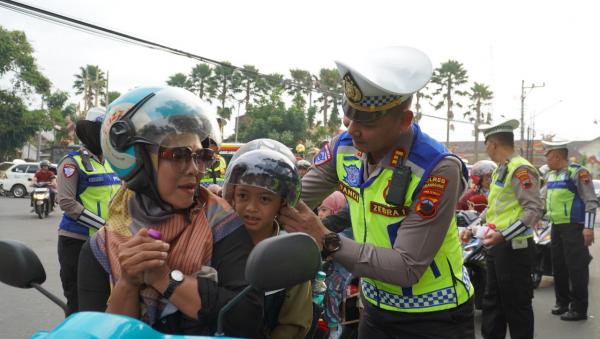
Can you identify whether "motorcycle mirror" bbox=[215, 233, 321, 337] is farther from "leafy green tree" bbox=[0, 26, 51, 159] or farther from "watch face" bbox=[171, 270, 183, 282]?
"leafy green tree" bbox=[0, 26, 51, 159]

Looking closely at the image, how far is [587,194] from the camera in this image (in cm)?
670

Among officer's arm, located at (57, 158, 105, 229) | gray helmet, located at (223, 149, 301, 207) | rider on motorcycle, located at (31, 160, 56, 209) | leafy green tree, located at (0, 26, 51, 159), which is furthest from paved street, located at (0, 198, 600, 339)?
leafy green tree, located at (0, 26, 51, 159)

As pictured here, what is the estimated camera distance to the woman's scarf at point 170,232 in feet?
5.62

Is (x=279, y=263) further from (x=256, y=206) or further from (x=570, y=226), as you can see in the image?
(x=570, y=226)

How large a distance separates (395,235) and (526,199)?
3.02 meters

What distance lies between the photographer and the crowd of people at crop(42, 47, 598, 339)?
5.55ft

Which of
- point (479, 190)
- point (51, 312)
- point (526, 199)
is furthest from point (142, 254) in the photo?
point (479, 190)

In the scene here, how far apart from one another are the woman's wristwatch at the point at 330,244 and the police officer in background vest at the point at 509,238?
3.05 metres

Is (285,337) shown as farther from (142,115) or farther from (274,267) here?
(142,115)

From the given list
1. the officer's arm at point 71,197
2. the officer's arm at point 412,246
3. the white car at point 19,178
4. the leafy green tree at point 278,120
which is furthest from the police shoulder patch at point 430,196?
the leafy green tree at point 278,120

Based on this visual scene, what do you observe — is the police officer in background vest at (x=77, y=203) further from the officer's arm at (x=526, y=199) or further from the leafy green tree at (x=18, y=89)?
the leafy green tree at (x=18, y=89)

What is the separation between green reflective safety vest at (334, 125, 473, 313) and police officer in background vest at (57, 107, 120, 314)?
2.78m

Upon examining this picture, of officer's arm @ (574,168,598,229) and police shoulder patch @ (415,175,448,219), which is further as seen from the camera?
officer's arm @ (574,168,598,229)

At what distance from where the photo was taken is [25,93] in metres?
32.0
